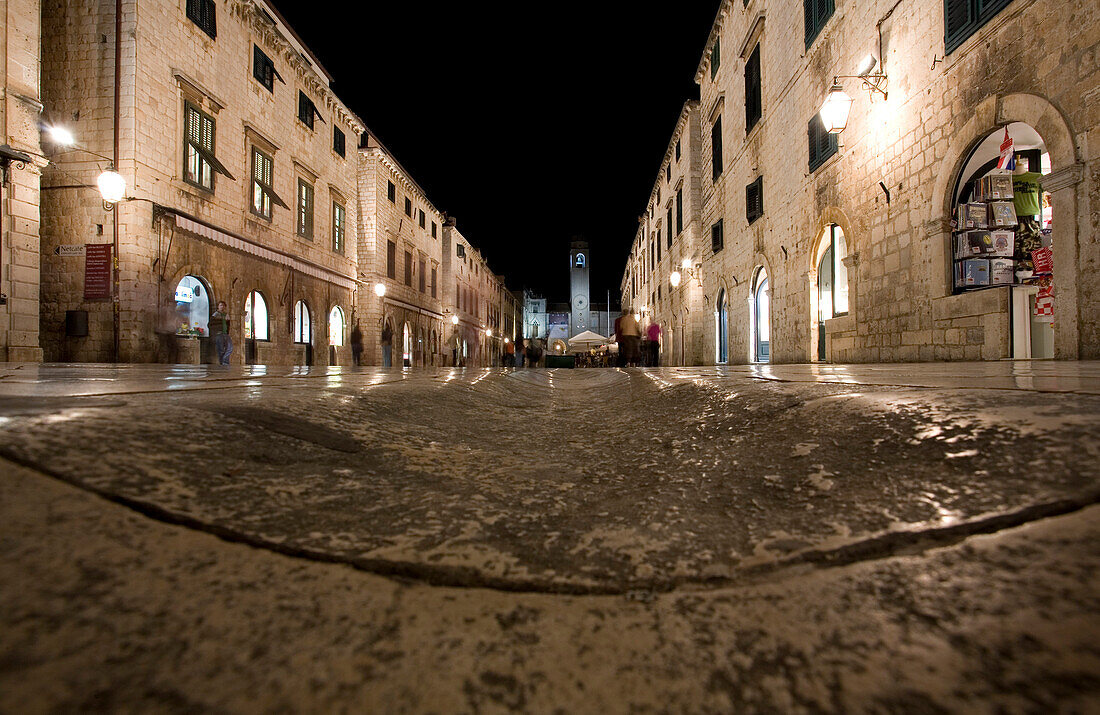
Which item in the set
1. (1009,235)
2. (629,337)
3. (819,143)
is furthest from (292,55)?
(1009,235)

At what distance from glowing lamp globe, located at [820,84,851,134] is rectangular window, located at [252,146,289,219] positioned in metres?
13.5

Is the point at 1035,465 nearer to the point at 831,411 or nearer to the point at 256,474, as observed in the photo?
the point at 831,411

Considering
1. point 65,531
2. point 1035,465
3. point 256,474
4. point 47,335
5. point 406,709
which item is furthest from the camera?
point 47,335

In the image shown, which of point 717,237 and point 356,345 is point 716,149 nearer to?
point 717,237

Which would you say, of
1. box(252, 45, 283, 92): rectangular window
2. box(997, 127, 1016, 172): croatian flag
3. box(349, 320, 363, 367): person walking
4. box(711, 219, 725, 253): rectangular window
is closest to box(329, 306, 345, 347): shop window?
box(349, 320, 363, 367): person walking

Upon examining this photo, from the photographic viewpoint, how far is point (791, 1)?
10055mm

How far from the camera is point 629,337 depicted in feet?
48.1

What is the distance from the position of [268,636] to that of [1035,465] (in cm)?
132

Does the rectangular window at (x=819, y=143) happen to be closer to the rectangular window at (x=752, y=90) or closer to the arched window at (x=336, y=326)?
the rectangular window at (x=752, y=90)

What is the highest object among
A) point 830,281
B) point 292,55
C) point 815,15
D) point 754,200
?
point 292,55

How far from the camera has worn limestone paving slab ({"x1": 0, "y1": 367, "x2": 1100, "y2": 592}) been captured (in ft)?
2.78

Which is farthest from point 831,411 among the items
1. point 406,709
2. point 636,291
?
point 636,291

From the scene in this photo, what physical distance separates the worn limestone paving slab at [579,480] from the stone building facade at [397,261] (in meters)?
18.9

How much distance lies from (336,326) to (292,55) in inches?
336
